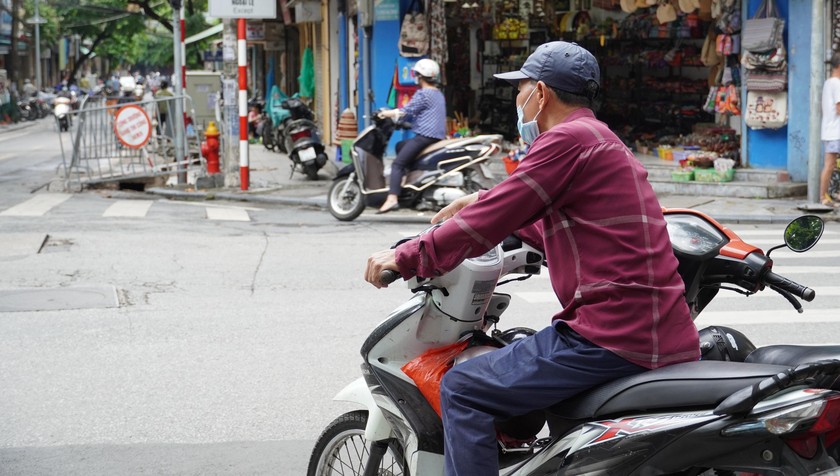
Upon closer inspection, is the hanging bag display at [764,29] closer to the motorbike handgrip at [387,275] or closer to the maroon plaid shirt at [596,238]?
the maroon plaid shirt at [596,238]

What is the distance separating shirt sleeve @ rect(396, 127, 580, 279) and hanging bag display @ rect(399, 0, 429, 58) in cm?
1486

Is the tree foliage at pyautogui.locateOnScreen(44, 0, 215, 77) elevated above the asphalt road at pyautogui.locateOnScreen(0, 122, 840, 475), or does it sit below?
above

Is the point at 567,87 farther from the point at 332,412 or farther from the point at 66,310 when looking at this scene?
the point at 66,310

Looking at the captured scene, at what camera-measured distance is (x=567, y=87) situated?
131 inches

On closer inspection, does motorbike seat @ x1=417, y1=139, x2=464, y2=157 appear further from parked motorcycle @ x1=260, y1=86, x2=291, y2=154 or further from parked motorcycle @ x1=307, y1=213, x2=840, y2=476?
parked motorcycle @ x1=260, y1=86, x2=291, y2=154

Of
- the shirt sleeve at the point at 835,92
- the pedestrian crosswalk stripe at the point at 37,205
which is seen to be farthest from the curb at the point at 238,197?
the shirt sleeve at the point at 835,92

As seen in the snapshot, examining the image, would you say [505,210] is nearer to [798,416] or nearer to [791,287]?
[798,416]

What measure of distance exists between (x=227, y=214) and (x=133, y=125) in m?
3.38

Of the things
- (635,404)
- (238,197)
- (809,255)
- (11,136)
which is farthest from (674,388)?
(11,136)

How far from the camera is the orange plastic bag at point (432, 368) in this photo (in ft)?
11.3

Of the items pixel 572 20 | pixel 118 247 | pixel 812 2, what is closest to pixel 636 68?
pixel 572 20

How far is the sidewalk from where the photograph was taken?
1320 centimetres

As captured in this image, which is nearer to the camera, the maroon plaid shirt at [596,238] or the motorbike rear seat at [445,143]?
the maroon plaid shirt at [596,238]

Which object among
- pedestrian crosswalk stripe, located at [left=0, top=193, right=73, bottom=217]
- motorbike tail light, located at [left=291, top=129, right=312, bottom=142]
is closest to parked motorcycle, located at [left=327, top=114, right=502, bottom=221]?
pedestrian crosswalk stripe, located at [left=0, top=193, right=73, bottom=217]
